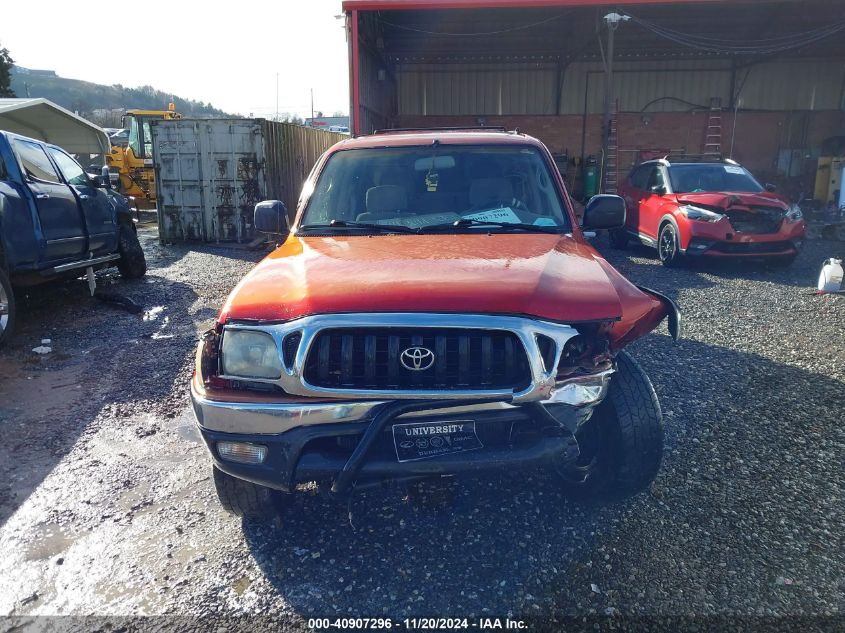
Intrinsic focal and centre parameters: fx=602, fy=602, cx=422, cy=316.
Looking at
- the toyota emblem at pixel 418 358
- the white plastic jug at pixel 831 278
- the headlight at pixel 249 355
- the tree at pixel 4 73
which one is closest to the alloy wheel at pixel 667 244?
the white plastic jug at pixel 831 278

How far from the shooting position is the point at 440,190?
11.6 ft

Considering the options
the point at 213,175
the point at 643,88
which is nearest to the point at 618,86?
the point at 643,88

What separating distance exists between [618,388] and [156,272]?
8199mm

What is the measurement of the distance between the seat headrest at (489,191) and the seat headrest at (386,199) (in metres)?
0.40

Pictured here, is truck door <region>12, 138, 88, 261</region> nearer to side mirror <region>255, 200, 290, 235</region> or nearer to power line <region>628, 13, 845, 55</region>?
side mirror <region>255, 200, 290, 235</region>

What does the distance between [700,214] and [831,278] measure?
189 centimetres

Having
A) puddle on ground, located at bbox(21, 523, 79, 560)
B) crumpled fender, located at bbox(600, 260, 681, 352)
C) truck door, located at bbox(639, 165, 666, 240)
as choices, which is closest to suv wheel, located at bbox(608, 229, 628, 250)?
truck door, located at bbox(639, 165, 666, 240)

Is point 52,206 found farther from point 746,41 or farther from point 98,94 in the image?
point 98,94

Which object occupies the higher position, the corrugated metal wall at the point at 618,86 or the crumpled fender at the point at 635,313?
the corrugated metal wall at the point at 618,86

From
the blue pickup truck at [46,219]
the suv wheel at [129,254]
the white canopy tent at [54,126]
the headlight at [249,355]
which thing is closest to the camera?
the headlight at [249,355]

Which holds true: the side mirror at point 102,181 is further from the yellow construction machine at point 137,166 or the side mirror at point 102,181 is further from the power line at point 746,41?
the power line at point 746,41

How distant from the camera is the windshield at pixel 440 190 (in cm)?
339

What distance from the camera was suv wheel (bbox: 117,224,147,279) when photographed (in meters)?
8.07

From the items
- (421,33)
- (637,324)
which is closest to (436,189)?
(637,324)
